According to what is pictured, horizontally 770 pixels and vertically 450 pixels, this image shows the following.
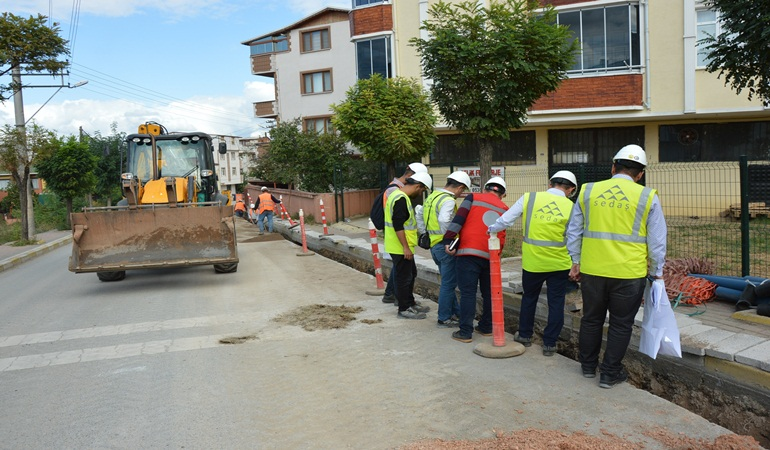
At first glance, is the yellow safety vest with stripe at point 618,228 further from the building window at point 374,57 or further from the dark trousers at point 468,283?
the building window at point 374,57

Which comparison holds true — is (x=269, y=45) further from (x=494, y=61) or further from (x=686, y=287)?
(x=686, y=287)

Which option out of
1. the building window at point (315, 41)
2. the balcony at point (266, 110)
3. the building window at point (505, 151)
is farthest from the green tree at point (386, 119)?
the balcony at point (266, 110)

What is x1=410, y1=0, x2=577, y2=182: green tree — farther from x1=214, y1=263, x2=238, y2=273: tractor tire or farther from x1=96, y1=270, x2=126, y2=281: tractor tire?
x1=96, y1=270, x2=126, y2=281: tractor tire

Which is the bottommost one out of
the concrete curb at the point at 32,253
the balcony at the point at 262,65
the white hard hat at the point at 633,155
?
the concrete curb at the point at 32,253

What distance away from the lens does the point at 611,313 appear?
515cm

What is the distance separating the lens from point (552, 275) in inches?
238

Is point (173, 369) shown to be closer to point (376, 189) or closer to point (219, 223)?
point (219, 223)

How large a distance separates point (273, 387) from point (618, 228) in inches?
125

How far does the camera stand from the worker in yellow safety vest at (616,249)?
4.93 metres

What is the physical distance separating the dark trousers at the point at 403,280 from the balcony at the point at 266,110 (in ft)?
116

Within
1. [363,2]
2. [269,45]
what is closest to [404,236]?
[363,2]

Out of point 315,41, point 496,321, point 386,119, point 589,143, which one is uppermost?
point 315,41

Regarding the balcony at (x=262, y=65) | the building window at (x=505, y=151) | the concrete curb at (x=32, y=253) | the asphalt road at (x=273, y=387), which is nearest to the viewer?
the asphalt road at (x=273, y=387)

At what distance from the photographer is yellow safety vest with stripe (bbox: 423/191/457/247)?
7.02m
